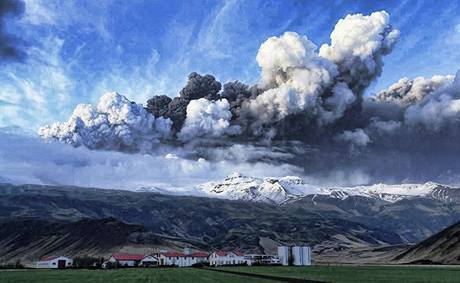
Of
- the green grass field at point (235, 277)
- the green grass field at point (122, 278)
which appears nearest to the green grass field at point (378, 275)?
the green grass field at point (235, 277)

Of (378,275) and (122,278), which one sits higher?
(122,278)

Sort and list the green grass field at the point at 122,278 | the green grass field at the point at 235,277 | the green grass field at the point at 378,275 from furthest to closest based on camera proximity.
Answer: the green grass field at the point at 122,278 → the green grass field at the point at 235,277 → the green grass field at the point at 378,275

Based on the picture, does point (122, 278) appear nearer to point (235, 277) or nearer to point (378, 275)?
point (235, 277)

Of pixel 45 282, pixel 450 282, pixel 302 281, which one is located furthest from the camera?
pixel 45 282

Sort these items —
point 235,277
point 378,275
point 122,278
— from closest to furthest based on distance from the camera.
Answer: point 122,278, point 235,277, point 378,275

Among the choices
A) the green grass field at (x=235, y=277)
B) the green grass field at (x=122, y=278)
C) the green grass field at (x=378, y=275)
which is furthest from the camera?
the green grass field at (x=122, y=278)

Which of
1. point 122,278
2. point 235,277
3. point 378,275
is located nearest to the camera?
point 122,278

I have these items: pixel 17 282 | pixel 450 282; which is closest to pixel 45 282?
pixel 17 282

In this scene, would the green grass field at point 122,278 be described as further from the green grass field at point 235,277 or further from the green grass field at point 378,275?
the green grass field at point 378,275

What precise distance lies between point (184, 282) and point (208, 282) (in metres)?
4.13

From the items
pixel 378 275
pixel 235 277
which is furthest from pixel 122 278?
pixel 378 275

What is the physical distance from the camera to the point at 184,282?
92.5 meters

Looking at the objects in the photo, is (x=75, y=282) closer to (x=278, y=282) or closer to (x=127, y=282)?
(x=127, y=282)

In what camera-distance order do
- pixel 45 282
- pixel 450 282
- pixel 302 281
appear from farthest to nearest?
1. pixel 45 282
2. pixel 302 281
3. pixel 450 282
